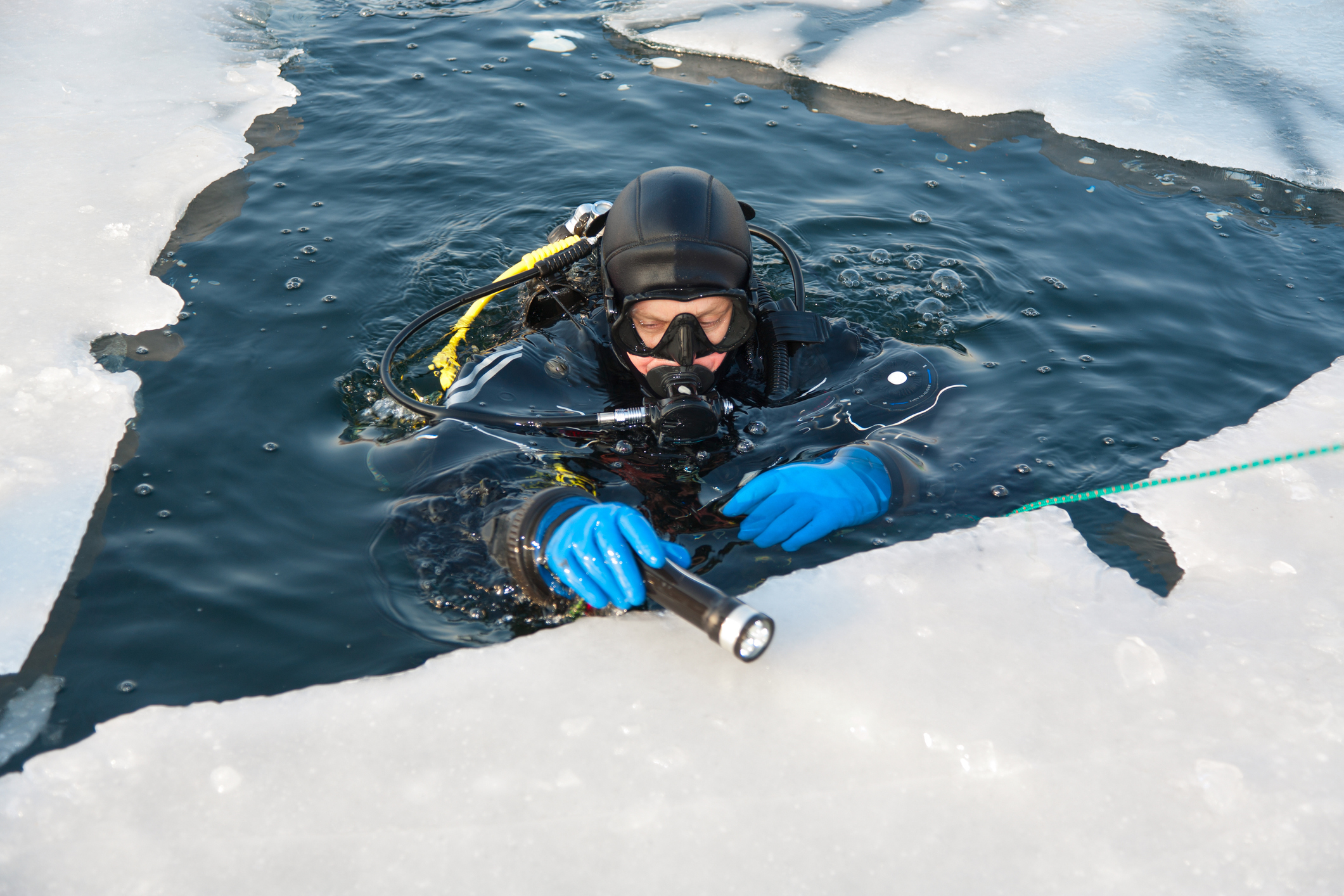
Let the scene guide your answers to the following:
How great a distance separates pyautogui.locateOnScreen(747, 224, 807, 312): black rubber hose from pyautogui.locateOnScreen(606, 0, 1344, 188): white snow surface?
294cm

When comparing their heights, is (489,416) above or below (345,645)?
above

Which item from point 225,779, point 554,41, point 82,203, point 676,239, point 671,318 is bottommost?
point 225,779

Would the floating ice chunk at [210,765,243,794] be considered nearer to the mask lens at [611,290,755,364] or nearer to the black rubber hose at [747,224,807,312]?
the mask lens at [611,290,755,364]

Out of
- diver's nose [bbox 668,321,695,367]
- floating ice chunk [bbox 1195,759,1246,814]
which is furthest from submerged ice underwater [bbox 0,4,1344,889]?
diver's nose [bbox 668,321,695,367]

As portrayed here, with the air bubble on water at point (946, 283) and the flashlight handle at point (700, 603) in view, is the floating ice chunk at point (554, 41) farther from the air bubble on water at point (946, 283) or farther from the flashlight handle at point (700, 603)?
the flashlight handle at point (700, 603)

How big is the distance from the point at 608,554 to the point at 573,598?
33cm

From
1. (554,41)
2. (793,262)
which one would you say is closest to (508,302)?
(793,262)

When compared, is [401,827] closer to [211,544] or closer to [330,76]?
[211,544]

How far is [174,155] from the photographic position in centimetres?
522

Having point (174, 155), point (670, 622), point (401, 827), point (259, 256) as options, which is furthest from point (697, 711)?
point (174, 155)

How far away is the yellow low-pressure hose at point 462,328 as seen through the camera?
12.2 feet

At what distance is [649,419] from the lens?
10.0ft

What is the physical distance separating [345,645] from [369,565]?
0.33m

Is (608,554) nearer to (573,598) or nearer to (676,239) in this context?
(573,598)
